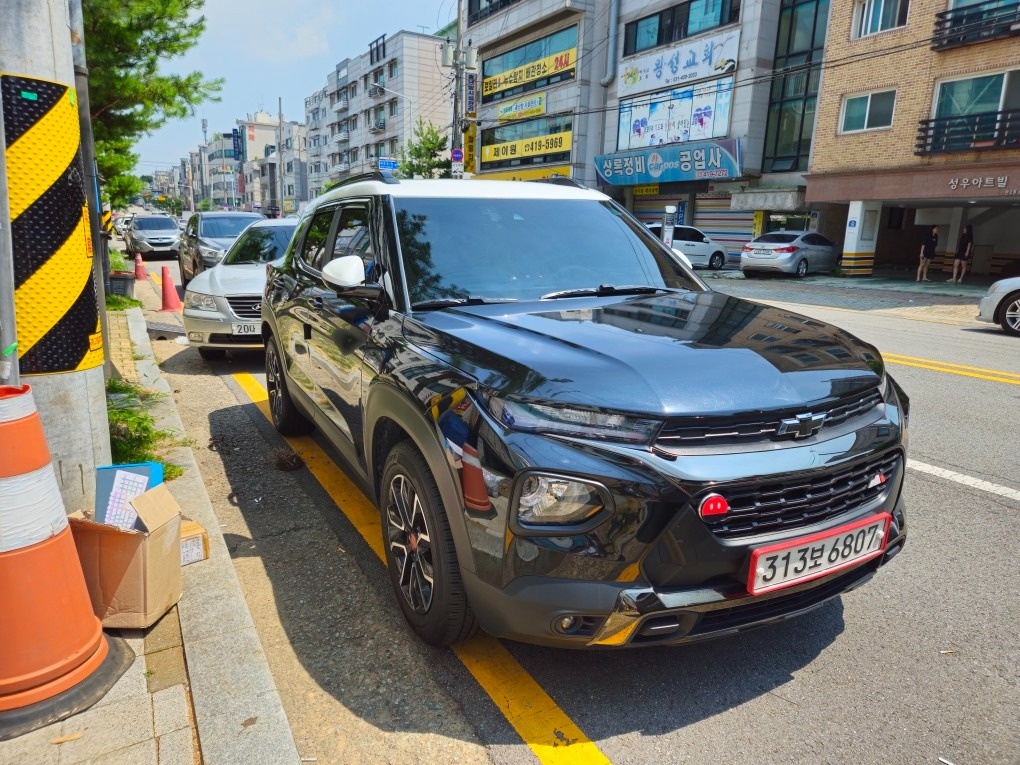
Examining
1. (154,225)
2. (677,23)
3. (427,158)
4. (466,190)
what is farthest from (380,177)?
(427,158)

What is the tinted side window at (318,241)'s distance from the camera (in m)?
4.44

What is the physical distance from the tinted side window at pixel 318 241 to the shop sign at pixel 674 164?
26.6 meters

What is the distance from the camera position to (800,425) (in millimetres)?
2297

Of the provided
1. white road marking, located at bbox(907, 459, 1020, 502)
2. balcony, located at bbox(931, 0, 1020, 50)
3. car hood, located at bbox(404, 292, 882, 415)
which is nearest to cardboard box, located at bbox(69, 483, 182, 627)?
car hood, located at bbox(404, 292, 882, 415)

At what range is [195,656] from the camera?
2.63 meters

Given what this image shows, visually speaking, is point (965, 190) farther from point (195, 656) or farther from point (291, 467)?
point (195, 656)

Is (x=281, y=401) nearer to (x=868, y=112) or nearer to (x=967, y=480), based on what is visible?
(x=967, y=480)

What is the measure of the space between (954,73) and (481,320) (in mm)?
24432

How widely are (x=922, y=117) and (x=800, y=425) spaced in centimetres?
2455

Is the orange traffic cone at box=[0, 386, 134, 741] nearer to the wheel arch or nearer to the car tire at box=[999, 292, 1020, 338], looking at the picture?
the wheel arch

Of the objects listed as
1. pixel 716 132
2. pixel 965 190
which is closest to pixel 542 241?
pixel 965 190

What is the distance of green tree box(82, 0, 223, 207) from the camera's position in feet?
30.1

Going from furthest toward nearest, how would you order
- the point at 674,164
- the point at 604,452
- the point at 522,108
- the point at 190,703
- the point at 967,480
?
the point at 522,108, the point at 674,164, the point at 967,480, the point at 190,703, the point at 604,452

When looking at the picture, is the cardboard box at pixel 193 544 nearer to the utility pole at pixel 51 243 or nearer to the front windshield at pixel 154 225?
the utility pole at pixel 51 243
